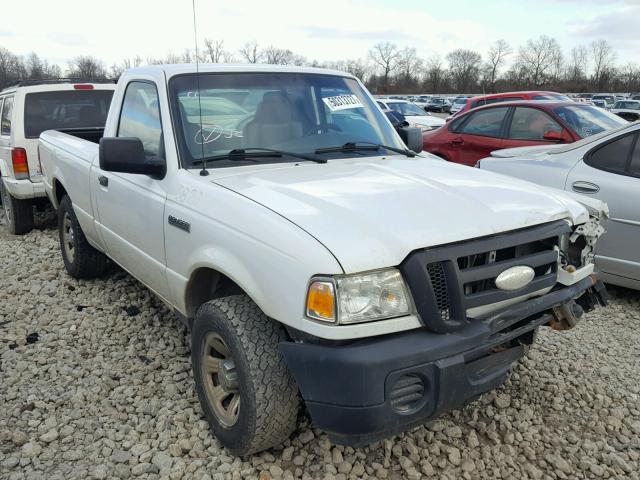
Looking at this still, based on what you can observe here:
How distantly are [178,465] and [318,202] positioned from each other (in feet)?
4.78

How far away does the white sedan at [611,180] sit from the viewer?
14.2 feet

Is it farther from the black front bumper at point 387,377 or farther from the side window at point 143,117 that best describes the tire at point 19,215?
the black front bumper at point 387,377


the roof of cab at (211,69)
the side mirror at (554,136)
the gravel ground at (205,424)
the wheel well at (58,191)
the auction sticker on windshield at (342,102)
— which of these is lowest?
the gravel ground at (205,424)

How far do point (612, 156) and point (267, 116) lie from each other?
2945 millimetres

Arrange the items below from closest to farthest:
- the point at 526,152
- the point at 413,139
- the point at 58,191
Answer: the point at 413,139
the point at 58,191
the point at 526,152

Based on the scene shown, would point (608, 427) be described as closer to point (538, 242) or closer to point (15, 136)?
point (538, 242)

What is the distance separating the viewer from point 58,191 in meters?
5.44

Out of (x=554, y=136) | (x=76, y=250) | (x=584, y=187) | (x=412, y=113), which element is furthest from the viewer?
(x=412, y=113)

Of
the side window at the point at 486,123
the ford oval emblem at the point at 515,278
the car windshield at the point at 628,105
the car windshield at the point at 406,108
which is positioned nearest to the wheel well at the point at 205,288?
the ford oval emblem at the point at 515,278

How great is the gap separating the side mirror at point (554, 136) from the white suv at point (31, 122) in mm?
5721

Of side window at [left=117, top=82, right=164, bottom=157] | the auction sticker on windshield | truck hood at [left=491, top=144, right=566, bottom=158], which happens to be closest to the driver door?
side window at [left=117, top=82, right=164, bottom=157]

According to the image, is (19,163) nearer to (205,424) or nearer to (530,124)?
(205,424)

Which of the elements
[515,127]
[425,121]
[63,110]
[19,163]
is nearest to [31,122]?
[63,110]

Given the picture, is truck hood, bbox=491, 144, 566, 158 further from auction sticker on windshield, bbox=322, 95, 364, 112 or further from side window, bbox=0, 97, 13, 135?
side window, bbox=0, 97, 13, 135
